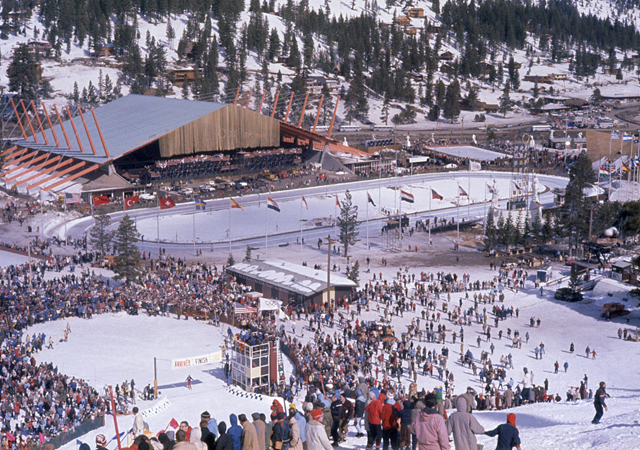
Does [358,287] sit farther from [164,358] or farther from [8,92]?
[8,92]

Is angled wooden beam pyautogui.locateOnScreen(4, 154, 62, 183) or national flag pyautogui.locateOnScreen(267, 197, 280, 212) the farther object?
angled wooden beam pyautogui.locateOnScreen(4, 154, 62, 183)

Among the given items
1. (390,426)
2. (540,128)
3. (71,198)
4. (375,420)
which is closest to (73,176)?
(71,198)

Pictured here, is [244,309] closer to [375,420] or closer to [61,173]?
[375,420]

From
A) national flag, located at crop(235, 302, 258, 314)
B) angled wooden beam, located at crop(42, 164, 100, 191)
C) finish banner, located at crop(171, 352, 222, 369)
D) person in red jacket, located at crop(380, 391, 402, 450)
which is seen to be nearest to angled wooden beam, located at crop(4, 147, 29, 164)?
angled wooden beam, located at crop(42, 164, 100, 191)

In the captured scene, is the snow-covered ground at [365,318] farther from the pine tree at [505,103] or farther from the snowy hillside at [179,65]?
the pine tree at [505,103]

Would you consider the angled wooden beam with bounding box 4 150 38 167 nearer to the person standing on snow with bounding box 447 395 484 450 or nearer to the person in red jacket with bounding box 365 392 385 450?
the person in red jacket with bounding box 365 392 385 450

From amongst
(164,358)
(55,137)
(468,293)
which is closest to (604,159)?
(468,293)
